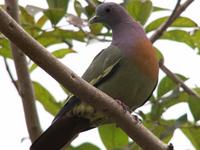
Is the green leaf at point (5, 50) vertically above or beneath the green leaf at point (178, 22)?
above

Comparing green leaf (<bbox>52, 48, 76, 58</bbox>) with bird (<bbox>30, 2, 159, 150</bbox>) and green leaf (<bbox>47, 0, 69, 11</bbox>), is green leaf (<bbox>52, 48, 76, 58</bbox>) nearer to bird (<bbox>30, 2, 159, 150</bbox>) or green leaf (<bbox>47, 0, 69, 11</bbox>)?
bird (<bbox>30, 2, 159, 150</bbox>)

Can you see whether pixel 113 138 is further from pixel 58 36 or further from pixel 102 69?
pixel 58 36

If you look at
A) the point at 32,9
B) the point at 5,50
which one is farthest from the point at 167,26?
→ the point at 5,50

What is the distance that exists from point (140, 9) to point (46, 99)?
2.55 feet

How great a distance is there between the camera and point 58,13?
3.05m

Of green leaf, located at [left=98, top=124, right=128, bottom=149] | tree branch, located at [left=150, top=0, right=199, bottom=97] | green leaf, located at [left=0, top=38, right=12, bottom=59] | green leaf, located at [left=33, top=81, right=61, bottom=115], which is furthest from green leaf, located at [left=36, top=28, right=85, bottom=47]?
green leaf, located at [left=98, top=124, right=128, bottom=149]

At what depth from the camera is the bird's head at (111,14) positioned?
11.7 feet

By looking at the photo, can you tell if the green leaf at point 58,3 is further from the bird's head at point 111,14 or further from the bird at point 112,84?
the bird's head at point 111,14

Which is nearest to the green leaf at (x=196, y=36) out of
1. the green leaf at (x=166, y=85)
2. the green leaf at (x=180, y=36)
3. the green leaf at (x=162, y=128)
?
the green leaf at (x=180, y=36)

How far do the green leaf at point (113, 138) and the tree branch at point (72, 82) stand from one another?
1.64ft

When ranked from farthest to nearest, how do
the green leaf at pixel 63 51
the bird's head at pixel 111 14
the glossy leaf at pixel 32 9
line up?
the bird's head at pixel 111 14
the green leaf at pixel 63 51
the glossy leaf at pixel 32 9

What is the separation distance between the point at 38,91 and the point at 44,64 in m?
1.28

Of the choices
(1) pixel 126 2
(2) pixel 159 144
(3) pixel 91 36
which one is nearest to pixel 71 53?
(3) pixel 91 36

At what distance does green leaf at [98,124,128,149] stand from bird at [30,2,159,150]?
60 mm
